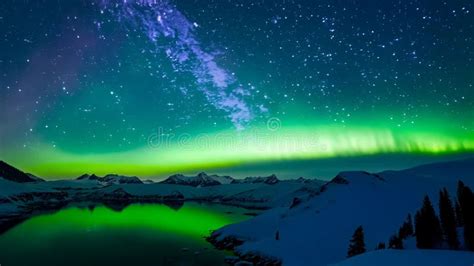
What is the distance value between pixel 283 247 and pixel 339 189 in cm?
4115

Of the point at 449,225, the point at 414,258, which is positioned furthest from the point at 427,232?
the point at 414,258

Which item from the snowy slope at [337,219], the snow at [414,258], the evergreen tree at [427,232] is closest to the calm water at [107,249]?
the snowy slope at [337,219]

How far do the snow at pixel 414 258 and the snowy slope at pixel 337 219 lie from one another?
29.7m

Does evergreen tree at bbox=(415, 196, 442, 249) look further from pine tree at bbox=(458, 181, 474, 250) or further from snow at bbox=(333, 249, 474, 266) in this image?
snow at bbox=(333, 249, 474, 266)

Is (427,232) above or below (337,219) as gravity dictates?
above

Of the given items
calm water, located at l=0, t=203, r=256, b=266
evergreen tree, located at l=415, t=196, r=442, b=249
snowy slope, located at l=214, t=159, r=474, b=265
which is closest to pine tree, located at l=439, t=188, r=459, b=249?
evergreen tree, located at l=415, t=196, r=442, b=249

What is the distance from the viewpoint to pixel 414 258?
29203 millimetres

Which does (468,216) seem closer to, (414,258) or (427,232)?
(427,232)

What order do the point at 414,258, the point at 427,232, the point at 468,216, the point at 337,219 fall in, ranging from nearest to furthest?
the point at 414,258 → the point at 468,216 → the point at 427,232 → the point at 337,219

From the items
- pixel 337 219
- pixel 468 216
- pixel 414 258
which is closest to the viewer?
pixel 414 258

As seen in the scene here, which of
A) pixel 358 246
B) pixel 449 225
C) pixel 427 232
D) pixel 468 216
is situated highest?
pixel 468 216

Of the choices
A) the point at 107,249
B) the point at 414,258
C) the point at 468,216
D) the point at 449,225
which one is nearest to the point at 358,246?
the point at 449,225

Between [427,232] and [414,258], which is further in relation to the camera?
[427,232]

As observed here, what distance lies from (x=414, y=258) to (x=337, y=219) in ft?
187
